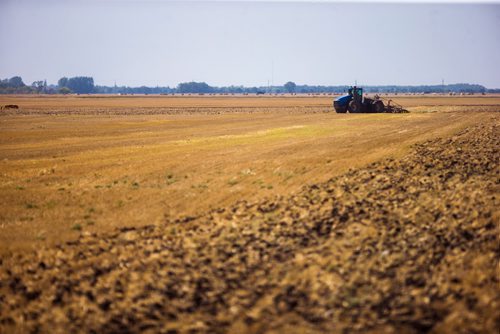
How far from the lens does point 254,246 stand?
9.24 metres

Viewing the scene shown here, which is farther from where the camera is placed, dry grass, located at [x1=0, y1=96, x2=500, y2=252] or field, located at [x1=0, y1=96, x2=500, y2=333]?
dry grass, located at [x1=0, y1=96, x2=500, y2=252]

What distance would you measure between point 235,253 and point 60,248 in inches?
143

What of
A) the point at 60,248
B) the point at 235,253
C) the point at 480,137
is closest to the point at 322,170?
the point at 235,253

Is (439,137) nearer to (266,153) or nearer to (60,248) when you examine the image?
(266,153)

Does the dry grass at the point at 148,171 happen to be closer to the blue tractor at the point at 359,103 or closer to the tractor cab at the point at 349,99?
the blue tractor at the point at 359,103

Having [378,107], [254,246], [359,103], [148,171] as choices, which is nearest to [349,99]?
[359,103]

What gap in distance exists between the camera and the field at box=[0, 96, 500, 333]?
22.2 ft

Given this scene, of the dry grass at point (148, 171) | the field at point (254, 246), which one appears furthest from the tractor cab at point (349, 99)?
the field at point (254, 246)

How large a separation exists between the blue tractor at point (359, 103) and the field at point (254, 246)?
33600mm

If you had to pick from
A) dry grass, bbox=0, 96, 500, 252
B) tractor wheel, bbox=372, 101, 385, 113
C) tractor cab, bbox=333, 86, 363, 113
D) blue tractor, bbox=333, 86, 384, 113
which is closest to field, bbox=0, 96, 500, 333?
dry grass, bbox=0, 96, 500, 252

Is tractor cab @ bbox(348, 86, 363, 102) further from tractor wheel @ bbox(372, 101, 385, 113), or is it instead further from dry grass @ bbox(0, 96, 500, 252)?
dry grass @ bbox(0, 96, 500, 252)

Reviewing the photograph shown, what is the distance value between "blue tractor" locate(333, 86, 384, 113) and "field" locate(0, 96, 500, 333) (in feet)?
110

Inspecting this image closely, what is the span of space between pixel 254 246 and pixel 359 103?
4552cm

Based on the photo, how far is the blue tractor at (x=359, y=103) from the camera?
52.2 metres
